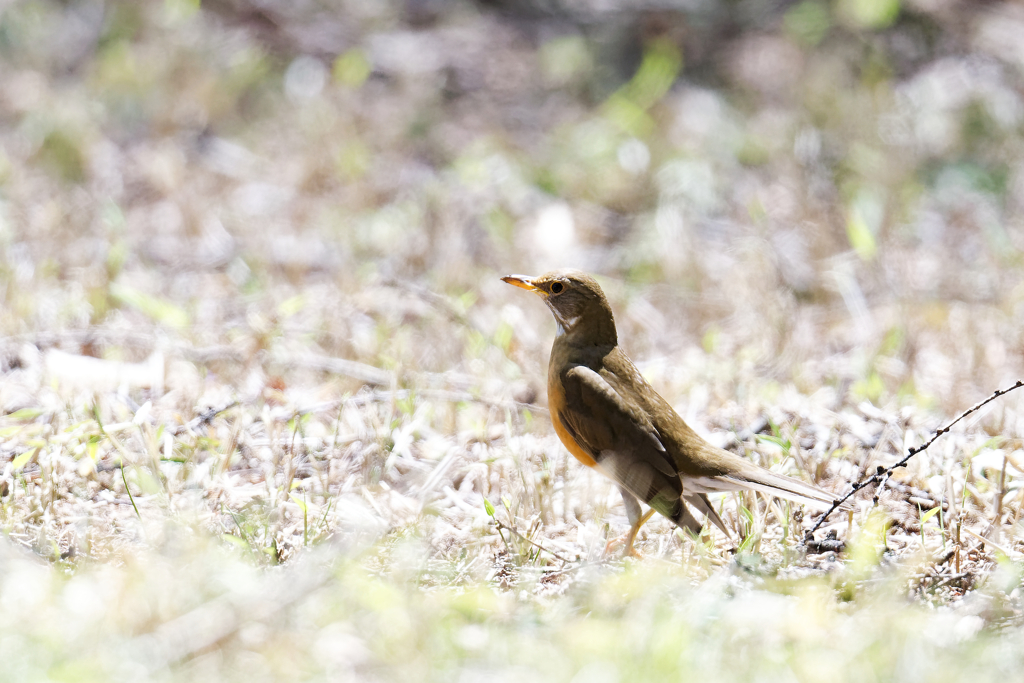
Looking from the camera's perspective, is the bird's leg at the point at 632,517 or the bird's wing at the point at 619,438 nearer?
the bird's wing at the point at 619,438

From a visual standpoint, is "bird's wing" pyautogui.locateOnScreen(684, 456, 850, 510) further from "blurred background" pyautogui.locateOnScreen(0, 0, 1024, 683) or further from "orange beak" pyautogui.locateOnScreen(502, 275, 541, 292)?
"orange beak" pyautogui.locateOnScreen(502, 275, 541, 292)

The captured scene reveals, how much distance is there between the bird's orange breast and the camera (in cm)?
378

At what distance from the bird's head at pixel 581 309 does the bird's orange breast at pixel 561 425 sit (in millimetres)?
208

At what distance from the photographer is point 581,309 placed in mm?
4012

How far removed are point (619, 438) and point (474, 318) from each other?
2.76 metres

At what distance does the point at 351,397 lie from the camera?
4855mm

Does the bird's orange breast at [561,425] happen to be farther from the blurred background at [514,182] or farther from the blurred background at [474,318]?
the blurred background at [514,182]

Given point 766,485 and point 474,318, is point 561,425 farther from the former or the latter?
point 474,318

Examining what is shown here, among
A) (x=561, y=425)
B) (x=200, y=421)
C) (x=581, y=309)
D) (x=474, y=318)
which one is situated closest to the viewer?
(x=561, y=425)

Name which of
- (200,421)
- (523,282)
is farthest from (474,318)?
(200,421)

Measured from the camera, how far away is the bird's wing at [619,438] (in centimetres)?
356

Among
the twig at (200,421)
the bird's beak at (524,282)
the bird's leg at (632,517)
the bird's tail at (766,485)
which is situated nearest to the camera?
the bird's tail at (766,485)

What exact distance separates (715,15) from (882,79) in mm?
1845

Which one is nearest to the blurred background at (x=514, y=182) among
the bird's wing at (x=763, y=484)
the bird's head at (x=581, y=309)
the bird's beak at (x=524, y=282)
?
the bird's beak at (x=524, y=282)
